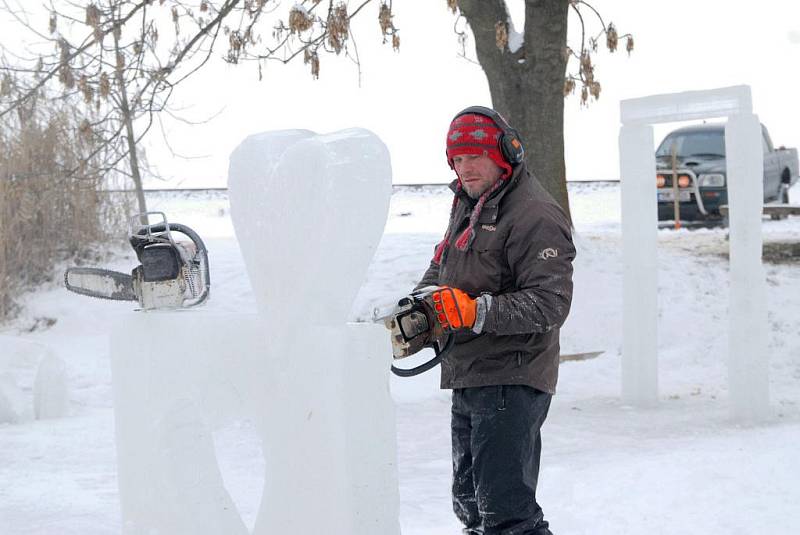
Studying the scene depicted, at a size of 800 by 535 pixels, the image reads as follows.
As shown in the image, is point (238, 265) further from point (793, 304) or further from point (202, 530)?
point (202, 530)

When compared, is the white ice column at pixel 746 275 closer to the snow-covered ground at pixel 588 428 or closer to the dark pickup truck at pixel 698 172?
the snow-covered ground at pixel 588 428

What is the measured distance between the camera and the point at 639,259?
22.1ft

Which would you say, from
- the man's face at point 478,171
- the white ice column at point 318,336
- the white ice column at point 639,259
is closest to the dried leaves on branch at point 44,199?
the white ice column at point 639,259

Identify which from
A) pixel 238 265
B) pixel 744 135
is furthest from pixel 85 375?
pixel 744 135

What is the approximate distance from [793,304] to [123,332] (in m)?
8.17

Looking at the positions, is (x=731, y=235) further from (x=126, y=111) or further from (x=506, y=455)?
(x=126, y=111)

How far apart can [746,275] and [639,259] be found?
0.77 metres

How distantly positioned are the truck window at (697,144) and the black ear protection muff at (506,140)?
11630 mm

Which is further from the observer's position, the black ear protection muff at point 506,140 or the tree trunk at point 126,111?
the tree trunk at point 126,111

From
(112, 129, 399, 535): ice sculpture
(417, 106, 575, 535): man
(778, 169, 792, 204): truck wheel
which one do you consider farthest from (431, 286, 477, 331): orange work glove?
(778, 169, 792, 204): truck wheel

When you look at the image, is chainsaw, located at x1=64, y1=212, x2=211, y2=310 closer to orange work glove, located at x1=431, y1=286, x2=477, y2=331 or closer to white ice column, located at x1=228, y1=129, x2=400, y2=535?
white ice column, located at x1=228, y1=129, x2=400, y2=535

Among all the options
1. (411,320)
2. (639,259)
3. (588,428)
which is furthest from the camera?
(639,259)

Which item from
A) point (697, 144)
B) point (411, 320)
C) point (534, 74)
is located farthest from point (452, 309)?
point (697, 144)

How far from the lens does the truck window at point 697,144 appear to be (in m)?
14.1
